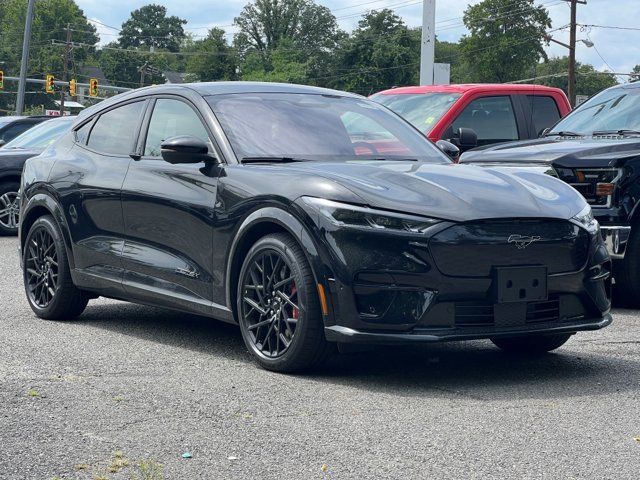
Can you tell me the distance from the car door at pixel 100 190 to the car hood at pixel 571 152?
3278mm

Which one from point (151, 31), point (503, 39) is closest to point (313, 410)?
point (503, 39)

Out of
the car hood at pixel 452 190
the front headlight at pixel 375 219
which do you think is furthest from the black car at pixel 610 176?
the front headlight at pixel 375 219

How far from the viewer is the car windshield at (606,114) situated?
33.6 ft

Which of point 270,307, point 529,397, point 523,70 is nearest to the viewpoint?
point 529,397

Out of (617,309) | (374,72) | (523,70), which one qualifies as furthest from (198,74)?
(617,309)

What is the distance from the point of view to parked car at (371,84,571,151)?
12.9 meters

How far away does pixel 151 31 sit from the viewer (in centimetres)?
14800

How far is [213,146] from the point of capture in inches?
275

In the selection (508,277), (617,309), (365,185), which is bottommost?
(617,309)

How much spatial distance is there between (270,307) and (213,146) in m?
1.13

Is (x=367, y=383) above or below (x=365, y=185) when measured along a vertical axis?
below

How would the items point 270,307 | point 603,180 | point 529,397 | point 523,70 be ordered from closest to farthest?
1. point 529,397
2. point 270,307
3. point 603,180
4. point 523,70

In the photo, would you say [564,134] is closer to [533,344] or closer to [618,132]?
[618,132]

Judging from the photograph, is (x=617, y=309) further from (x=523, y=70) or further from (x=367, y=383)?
(x=523, y=70)
